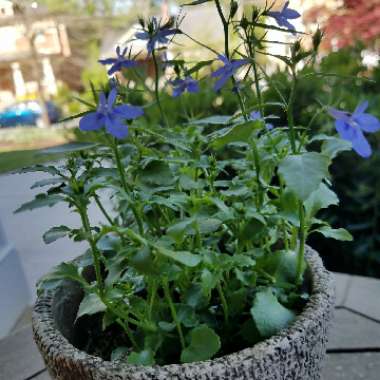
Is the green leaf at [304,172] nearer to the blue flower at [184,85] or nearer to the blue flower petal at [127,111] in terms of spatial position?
the blue flower petal at [127,111]

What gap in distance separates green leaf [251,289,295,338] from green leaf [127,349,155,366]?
11cm

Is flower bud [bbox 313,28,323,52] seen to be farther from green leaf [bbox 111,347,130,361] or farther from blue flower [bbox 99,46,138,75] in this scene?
green leaf [bbox 111,347,130,361]

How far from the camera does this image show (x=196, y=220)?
482 millimetres

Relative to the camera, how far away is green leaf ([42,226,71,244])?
18.6 inches

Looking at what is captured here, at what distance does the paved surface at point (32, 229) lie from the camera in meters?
1.95

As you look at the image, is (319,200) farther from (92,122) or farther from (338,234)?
(92,122)

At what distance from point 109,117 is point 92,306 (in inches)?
7.9

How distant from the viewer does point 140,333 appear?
528 millimetres

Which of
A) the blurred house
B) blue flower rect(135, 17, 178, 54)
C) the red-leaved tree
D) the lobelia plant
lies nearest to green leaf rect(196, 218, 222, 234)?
the lobelia plant

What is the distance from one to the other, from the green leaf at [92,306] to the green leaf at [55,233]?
79 mm

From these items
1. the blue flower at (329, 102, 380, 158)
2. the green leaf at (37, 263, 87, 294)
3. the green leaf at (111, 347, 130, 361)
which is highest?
the blue flower at (329, 102, 380, 158)

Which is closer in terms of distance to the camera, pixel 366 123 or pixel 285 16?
pixel 366 123

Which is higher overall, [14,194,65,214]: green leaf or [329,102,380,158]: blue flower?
[329,102,380,158]: blue flower

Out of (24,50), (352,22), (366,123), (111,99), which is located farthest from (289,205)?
(352,22)
